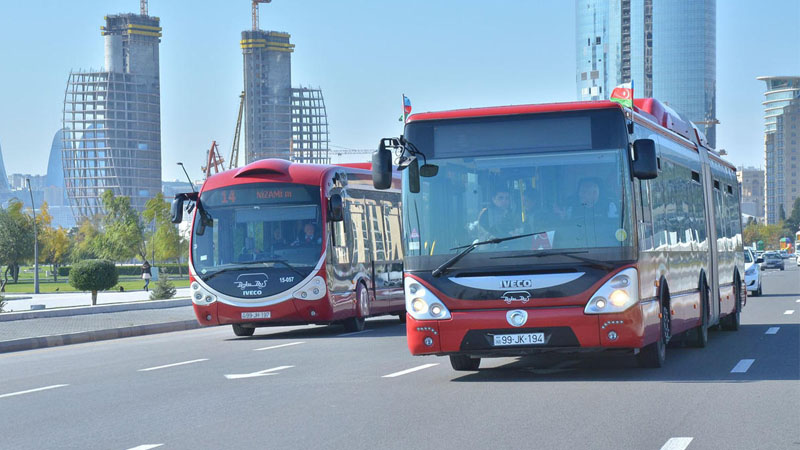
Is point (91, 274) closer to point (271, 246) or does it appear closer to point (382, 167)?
point (271, 246)

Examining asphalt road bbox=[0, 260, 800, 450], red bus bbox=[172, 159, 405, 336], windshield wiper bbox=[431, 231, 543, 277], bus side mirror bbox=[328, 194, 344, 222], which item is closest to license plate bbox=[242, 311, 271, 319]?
red bus bbox=[172, 159, 405, 336]

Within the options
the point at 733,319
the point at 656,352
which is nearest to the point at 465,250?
the point at 656,352

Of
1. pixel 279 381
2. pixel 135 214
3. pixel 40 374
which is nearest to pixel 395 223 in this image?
pixel 40 374

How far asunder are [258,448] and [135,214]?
13195 centimetres

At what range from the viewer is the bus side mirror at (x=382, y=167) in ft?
39.4

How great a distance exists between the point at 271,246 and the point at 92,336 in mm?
5186

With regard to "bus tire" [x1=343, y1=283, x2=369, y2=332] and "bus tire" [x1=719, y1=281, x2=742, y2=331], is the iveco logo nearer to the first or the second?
"bus tire" [x1=719, y1=281, x2=742, y2=331]

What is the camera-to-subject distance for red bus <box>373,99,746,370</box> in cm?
1209

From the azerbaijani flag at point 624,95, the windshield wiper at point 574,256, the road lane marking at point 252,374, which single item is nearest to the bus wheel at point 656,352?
the windshield wiper at point 574,256

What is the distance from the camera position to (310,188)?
22594mm

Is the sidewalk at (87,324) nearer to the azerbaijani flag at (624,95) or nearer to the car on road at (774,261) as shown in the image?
the azerbaijani flag at (624,95)

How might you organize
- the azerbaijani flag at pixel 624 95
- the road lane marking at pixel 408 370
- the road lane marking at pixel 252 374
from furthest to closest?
1. the road lane marking at pixel 252 374
2. the road lane marking at pixel 408 370
3. the azerbaijani flag at pixel 624 95

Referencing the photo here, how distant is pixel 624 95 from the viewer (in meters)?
13.9

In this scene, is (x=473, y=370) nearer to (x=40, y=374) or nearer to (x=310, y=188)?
(x=40, y=374)
